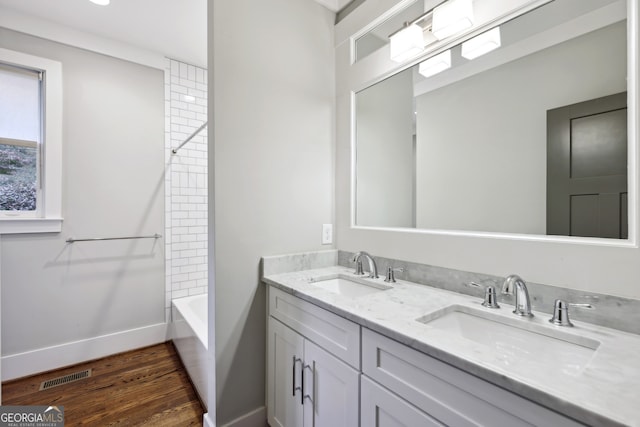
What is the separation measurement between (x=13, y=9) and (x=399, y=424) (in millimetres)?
3483

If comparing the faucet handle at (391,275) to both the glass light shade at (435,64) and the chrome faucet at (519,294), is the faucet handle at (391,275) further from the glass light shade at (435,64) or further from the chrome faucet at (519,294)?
the glass light shade at (435,64)

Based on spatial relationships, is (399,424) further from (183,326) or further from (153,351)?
(153,351)

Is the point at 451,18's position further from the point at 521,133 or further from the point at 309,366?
the point at 309,366

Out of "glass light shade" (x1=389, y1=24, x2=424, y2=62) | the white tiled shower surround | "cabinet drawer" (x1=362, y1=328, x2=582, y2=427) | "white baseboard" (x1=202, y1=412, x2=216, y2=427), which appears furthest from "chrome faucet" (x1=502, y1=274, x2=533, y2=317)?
the white tiled shower surround

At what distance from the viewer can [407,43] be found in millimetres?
1439

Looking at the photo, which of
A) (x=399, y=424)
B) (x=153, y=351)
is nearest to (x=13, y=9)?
(x=153, y=351)

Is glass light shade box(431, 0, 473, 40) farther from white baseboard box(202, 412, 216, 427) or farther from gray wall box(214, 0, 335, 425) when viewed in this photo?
white baseboard box(202, 412, 216, 427)

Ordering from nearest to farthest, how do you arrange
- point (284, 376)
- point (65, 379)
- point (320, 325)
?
point (320, 325) < point (284, 376) < point (65, 379)

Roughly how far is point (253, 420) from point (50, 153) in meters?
2.45

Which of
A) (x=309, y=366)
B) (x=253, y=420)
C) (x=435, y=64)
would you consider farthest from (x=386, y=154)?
(x=253, y=420)

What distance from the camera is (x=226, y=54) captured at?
4.79 ft

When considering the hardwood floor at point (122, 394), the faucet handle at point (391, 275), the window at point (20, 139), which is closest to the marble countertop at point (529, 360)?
the faucet handle at point (391, 275)

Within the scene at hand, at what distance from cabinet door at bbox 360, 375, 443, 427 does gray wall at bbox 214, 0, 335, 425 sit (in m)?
0.80

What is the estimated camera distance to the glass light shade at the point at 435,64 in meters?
1.39
